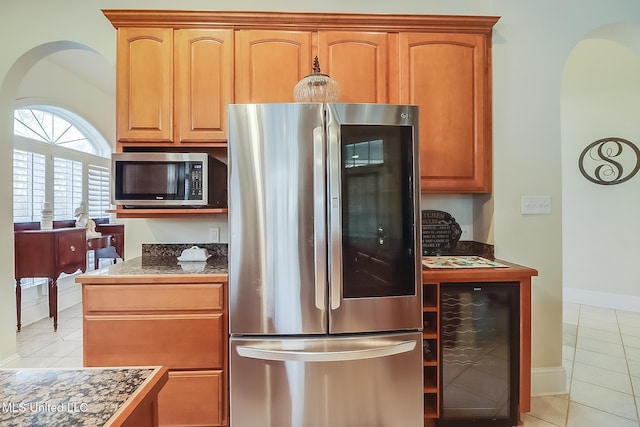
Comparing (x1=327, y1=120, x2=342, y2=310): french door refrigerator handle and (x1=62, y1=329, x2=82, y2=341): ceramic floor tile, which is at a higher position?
(x1=327, y1=120, x2=342, y2=310): french door refrigerator handle

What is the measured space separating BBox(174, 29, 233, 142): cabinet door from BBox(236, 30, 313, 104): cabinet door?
3.0 inches

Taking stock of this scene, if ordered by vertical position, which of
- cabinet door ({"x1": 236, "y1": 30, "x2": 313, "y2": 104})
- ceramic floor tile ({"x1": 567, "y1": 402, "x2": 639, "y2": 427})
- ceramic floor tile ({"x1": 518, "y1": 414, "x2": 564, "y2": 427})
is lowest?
ceramic floor tile ({"x1": 518, "y1": 414, "x2": 564, "y2": 427})

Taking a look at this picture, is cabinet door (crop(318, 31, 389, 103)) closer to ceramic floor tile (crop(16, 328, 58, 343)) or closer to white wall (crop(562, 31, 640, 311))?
white wall (crop(562, 31, 640, 311))

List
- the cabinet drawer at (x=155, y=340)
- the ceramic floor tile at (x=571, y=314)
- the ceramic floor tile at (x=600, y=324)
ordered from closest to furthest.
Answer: the cabinet drawer at (x=155, y=340) → the ceramic floor tile at (x=600, y=324) → the ceramic floor tile at (x=571, y=314)

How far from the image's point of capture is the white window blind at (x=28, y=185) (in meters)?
3.20

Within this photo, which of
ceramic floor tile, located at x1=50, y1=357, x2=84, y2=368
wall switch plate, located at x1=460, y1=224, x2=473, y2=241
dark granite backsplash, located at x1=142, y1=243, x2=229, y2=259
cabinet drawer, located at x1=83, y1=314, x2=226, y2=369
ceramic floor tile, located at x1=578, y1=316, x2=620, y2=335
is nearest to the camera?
cabinet drawer, located at x1=83, y1=314, x2=226, y2=369

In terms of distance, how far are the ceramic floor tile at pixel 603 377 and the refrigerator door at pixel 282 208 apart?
7.10 ft

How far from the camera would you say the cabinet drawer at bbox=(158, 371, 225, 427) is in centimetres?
169

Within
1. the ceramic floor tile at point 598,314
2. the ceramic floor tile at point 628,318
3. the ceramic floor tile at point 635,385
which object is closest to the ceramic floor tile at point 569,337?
the ceramic floor tile at point 598,314

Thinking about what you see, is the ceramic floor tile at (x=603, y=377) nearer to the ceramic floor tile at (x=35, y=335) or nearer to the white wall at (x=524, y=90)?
the white wall at (x=524, y=90)

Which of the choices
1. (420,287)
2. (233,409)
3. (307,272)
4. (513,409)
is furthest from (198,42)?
(513,409)

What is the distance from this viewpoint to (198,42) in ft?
6.59

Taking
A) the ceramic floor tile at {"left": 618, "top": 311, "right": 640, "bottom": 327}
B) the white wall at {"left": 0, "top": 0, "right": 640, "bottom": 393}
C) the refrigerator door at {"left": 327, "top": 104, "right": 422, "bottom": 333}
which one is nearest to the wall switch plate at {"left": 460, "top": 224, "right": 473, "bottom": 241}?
the white wall at {"left": 0, "top": 0, "right": 640, "bottom": 393}

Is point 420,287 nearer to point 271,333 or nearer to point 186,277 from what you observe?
point 271,333
